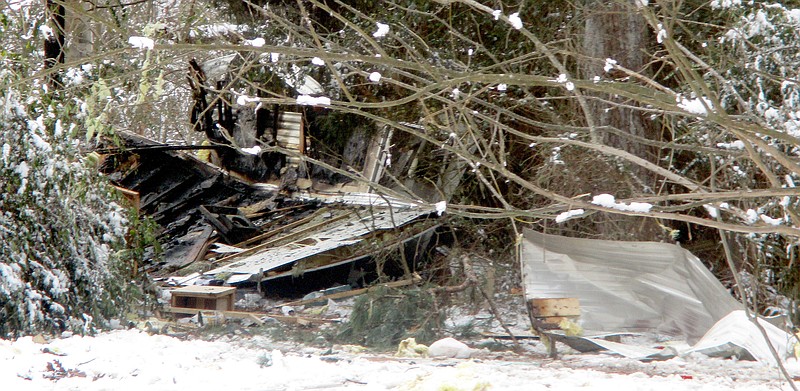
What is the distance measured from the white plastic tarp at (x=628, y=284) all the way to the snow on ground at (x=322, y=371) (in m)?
0.70

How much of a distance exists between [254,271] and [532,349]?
156 inches

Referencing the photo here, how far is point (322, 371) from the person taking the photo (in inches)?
185

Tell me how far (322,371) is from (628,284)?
288cm

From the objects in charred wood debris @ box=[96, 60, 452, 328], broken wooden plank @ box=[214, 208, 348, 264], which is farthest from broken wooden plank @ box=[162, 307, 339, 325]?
broken wooden plank @ box=[214, 208, 348, 264]

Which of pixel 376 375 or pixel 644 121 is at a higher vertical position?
pixel 644 121

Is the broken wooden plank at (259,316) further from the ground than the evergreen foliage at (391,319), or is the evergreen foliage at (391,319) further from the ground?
the evergreen foliage at (391,319)

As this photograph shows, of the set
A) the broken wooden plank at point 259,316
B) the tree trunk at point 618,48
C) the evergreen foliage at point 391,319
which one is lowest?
the broken wooden plank at point 259,316

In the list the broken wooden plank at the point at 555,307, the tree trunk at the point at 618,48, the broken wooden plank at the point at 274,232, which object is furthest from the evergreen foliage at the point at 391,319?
the broken wooden plank at the point at 274,232

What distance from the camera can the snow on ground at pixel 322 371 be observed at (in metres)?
4.31

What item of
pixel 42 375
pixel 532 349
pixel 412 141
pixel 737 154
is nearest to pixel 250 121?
pixel 412 141

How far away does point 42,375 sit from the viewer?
4.57m

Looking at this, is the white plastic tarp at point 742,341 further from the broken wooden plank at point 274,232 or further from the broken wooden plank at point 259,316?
the broken wooden plank at point 274,232

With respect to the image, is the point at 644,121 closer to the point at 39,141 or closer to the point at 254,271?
the point at 254,271

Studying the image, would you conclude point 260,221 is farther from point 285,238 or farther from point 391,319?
point 391,319
